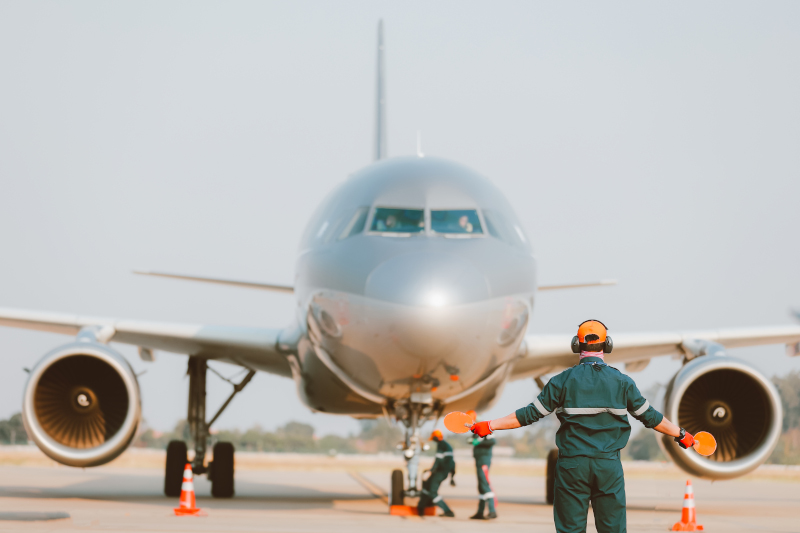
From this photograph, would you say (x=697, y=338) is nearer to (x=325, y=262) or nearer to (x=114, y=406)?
(x=325, y=262)

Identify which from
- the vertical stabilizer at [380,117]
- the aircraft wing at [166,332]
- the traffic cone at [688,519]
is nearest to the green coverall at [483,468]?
the traffic cone at [688,519]

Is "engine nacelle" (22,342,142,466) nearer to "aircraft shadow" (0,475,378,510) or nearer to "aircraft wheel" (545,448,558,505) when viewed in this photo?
"aircraft shadow" (0,475,378,510)

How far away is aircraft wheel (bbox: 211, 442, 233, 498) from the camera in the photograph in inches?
529

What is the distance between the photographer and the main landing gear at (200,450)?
13.2m

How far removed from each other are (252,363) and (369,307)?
15.8 ft

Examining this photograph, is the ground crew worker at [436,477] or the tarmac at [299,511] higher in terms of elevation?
the ground crew worker at [436,477]

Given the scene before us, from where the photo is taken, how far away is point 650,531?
8.86m

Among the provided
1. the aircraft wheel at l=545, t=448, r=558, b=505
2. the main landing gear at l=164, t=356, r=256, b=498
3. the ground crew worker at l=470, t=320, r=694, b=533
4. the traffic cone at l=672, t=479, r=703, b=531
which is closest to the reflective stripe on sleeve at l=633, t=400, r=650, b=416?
the ground crew worker at l=470, t=320, r=694, b=533

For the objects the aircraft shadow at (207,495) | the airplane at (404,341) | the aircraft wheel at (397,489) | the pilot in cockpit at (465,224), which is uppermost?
the pilot in cockpit at (465,224)

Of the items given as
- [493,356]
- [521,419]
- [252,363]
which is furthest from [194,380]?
[521,419]

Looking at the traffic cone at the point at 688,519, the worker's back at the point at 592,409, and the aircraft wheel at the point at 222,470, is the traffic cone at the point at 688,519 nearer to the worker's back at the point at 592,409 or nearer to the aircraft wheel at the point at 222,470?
the worker's back at the point at 592,409

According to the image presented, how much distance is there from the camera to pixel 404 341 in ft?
26.3

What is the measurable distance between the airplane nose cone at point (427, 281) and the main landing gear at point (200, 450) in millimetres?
5653

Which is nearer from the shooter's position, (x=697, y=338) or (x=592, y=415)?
(x=592, y=415)
